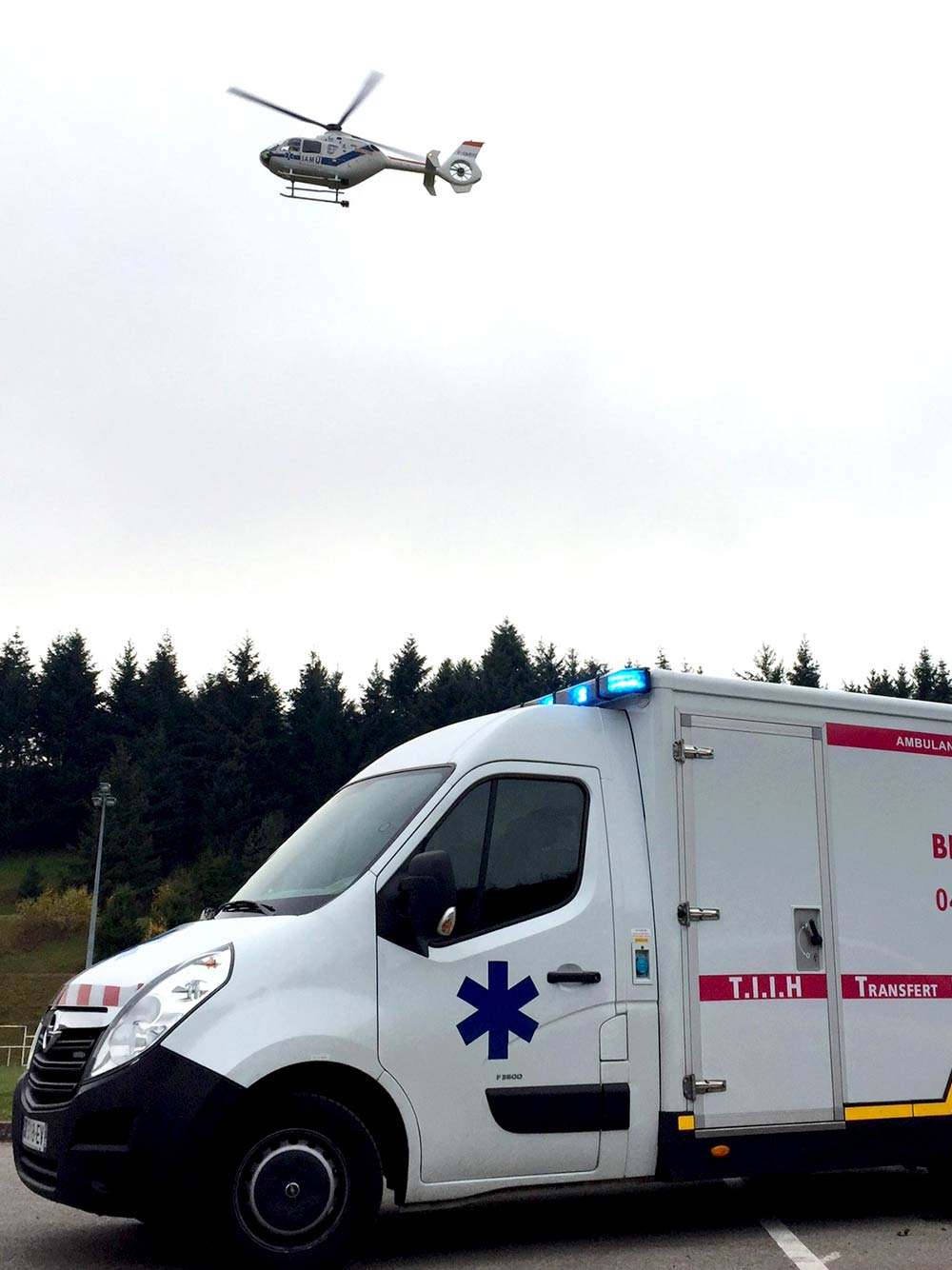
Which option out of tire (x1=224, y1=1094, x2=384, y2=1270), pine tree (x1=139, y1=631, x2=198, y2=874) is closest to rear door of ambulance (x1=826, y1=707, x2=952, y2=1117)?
tire (x1=224, y1=1094, x2=384, y2=1270)

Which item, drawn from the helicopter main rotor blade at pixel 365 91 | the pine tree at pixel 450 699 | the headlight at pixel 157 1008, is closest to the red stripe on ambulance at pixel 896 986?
the headlight at pixel 157 1008

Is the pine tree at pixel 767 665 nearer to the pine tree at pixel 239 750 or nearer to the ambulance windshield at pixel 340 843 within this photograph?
the pine tree at pixel 239 750

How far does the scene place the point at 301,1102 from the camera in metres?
6.39

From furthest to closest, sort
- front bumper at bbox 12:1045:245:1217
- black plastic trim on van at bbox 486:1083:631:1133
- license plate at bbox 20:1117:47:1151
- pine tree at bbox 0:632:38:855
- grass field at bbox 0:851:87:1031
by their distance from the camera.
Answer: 1. pine tree at bbox 0:632:38:855
2. grass field at bbox 0:851:87:1031
3. black plastic trim on van at bbox 486:1083:631:1133
4. license plate at bbox 20:1117:47:1151
5. front bumper at bbox 12:1045:245:1217

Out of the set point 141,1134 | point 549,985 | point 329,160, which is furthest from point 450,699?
point 141,1134

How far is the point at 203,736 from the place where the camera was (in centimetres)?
11512

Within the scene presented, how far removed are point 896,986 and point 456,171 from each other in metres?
49.1

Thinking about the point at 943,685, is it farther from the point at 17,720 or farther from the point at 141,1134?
the point at 141,1134

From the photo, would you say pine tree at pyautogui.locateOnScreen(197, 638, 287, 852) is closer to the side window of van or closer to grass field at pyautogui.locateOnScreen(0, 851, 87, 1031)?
grass field at pyautogui.locateOnScreen(0, 851, 87, 1031)

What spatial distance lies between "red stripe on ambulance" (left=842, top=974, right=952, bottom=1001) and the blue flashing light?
1.95 m

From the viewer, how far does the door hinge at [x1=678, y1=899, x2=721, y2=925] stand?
25.0 feet

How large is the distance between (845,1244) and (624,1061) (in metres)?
1.45

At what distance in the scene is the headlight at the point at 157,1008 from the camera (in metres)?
6.26

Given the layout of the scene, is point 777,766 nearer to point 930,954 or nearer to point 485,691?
point 930,954
